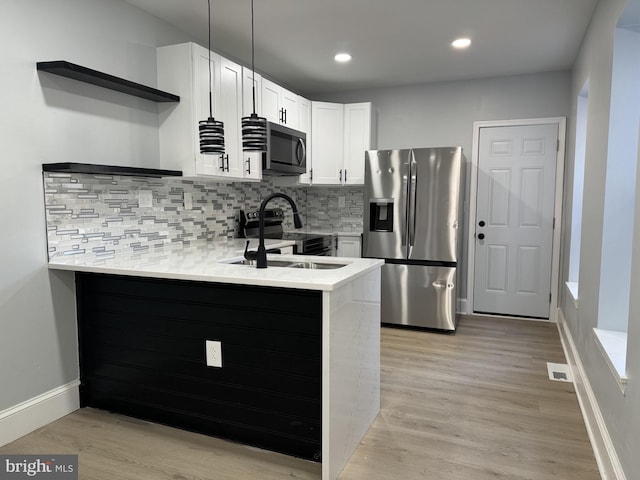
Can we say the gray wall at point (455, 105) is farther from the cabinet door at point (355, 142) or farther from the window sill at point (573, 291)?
the window sill at point (573, 291)

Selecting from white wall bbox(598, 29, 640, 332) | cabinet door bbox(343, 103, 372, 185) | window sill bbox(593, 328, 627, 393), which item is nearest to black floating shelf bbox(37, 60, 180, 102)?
Answer: cabinet door bbox(343, 103, 372, 185)

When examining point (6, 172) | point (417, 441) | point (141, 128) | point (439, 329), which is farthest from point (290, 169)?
point (417, 441)

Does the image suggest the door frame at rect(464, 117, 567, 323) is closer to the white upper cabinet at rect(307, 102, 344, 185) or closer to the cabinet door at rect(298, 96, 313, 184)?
the white upper cabinet at rect(307, 102, 344, 185)

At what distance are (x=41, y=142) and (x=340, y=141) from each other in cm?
311

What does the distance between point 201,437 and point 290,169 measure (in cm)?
254

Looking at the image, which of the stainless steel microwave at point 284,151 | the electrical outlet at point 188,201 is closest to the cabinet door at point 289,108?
the stainless steel microwave at point 284,151

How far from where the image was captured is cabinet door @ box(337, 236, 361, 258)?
191 inches

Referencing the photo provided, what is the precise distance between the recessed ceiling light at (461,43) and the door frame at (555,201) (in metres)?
1.23

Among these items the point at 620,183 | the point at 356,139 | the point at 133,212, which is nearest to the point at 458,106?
the point at 356,139

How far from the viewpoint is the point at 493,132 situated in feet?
15.6

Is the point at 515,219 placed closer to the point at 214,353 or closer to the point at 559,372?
the point at 559,372

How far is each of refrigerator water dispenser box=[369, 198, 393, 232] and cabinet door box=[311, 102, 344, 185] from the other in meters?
0.66

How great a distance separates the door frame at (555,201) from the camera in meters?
4.53

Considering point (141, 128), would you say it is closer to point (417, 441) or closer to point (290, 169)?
point (290, 169)
